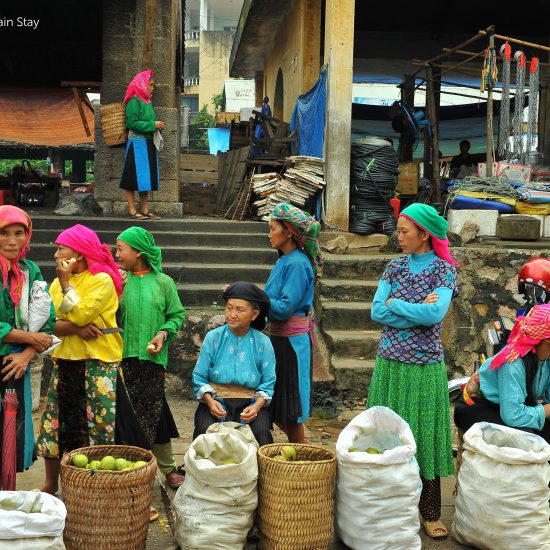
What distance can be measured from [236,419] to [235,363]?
317 millimetres

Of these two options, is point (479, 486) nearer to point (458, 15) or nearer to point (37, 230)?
point (37, 230)

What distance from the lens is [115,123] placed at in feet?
28.1

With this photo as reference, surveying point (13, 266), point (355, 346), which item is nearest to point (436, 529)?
point (13, 266)

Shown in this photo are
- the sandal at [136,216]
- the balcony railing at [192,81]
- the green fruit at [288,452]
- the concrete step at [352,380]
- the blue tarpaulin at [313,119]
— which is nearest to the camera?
the green fruit at [288,452]

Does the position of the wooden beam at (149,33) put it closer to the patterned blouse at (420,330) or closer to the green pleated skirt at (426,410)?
the patterned blouse at (420,330)

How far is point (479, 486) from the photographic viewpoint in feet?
12.4

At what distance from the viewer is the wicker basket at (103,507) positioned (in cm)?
345

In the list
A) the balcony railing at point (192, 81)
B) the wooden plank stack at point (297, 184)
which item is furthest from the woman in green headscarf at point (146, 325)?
the balcony railing at point (192, 81)

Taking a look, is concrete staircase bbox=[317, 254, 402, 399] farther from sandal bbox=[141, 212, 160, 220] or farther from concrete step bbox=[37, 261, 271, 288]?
sandal bbox=[141, 212, 160, 220]

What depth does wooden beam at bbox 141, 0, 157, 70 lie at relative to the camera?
830cm

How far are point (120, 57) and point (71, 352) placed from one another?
5739 millimetres

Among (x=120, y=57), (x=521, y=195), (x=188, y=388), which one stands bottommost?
(x=188, y=388)

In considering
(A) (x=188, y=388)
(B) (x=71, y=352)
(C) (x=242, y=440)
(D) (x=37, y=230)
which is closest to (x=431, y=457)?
(C) (x=242, y=440)

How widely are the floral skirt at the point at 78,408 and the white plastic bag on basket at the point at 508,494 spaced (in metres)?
1.99
